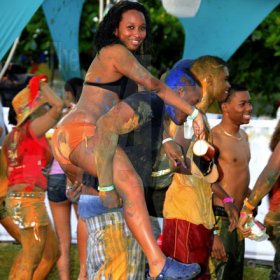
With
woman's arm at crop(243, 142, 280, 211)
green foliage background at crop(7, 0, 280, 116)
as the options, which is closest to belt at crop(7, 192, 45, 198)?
woman's arm at crop(243, 142, 280, 211)

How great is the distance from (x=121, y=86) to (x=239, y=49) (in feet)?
40.5

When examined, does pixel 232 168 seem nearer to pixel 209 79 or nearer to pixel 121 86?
pixel 209 79

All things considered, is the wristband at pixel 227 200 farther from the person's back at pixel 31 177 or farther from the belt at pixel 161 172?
the person's back at pixel 31 177

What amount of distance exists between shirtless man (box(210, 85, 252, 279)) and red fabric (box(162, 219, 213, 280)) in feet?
2.23

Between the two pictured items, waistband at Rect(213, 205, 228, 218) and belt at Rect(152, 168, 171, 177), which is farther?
waistband at Rect(213, 205, 228, 218)

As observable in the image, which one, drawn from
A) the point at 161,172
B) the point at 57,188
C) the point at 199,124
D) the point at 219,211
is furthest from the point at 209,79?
the point at 57,188

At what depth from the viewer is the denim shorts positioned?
7570mm

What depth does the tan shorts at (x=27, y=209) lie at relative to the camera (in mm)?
6520

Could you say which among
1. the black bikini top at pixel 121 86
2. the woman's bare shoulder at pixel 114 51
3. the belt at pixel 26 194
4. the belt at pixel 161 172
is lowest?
the belt at pixel 26 194

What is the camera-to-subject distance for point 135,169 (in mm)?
4887

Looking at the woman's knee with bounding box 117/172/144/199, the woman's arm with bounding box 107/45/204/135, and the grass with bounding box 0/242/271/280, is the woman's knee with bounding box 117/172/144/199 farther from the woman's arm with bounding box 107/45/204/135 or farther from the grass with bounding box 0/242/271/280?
the grass with bounding box 0/242/271/280

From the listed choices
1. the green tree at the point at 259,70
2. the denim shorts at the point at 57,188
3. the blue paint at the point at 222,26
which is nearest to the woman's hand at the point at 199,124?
the denim shorts at the point at 57,188

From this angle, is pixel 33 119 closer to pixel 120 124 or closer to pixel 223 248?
pixel 223 248

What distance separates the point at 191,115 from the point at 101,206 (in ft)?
2.33
